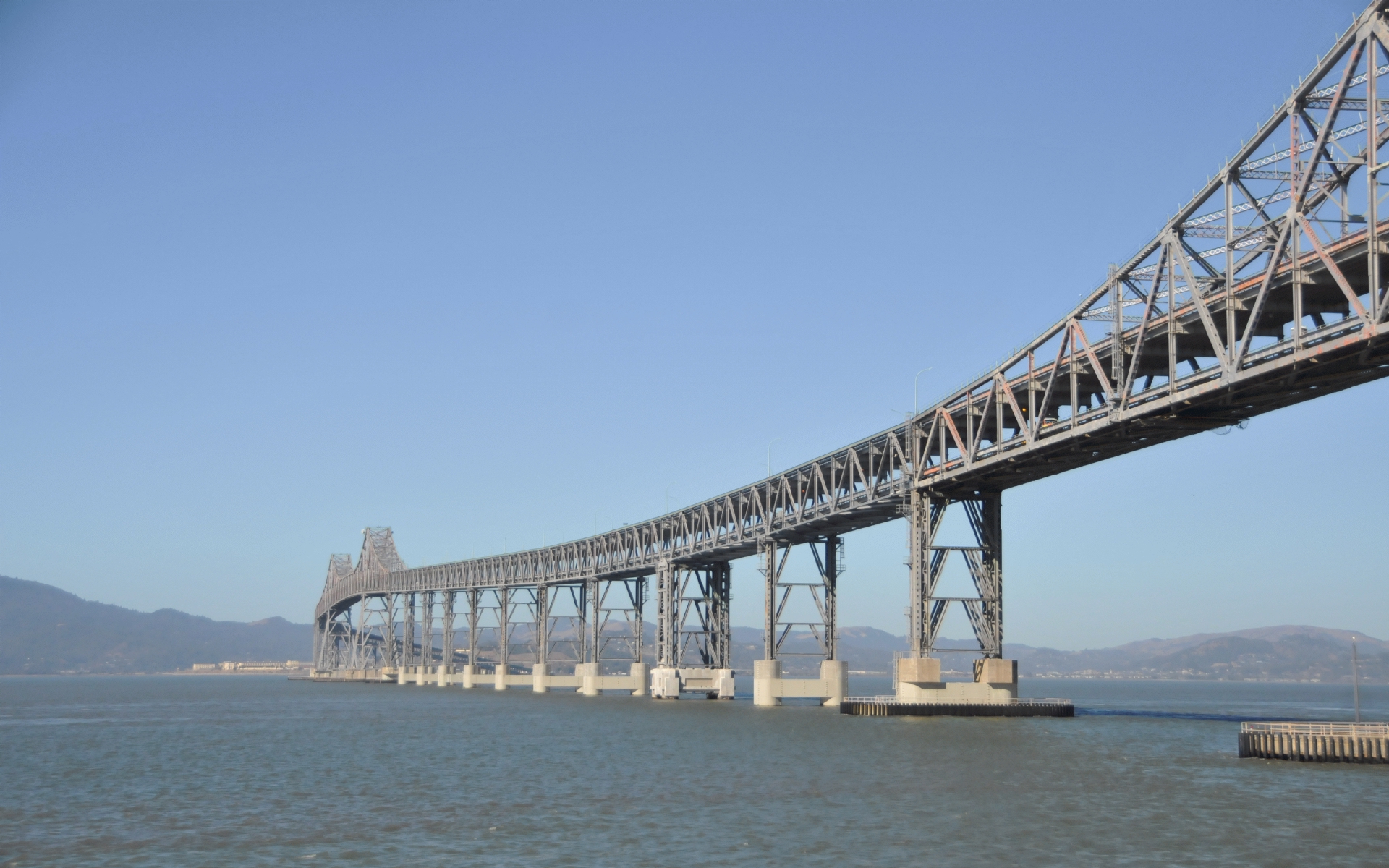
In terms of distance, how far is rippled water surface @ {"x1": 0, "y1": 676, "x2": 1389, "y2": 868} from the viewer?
115 ft

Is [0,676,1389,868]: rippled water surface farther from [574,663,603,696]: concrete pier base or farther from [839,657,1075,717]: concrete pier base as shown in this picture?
[574,663,603,696]: concrete pier base

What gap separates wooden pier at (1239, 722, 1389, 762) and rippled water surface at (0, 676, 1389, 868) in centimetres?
71

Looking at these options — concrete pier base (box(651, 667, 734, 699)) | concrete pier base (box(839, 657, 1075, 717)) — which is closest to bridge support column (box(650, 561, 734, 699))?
concrete pier base (box(651, 667, 734, 699))

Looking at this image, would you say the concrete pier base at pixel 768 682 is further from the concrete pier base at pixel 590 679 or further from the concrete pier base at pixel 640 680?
the concrete pier base at pixel 590 679

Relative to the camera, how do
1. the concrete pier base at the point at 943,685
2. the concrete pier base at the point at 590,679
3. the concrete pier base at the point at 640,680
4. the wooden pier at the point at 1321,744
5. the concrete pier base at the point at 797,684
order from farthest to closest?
the concrete pier base at the point at 590,679 < the concrete pier base at the point at 640,680 < the concrete pier base at the point at 797,684 < the concrete pier base at the point at 943,685 < the wooden pier at the point at 1321,744

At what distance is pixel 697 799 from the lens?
46.0 m

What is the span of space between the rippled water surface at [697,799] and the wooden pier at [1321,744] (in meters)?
0.71

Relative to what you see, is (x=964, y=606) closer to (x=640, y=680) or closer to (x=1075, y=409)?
(x=1075, y=409)

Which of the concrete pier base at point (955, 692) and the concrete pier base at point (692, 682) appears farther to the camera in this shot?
the concrete pier base at point (692, 682)

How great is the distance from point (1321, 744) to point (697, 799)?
28732mm

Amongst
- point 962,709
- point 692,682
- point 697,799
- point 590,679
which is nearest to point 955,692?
point 962,709

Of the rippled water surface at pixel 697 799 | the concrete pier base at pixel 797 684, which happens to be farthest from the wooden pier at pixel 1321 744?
the concrete pier base at pixel 797 684

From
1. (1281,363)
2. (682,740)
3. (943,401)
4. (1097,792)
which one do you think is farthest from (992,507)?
(1097,792)

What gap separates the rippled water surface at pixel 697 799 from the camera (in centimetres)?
3500
